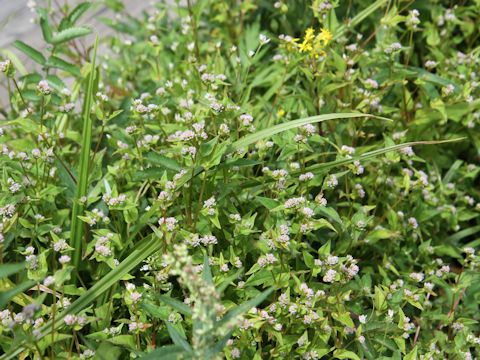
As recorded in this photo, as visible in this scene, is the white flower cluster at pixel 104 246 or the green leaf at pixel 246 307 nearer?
the green leaf at pixel 246 307

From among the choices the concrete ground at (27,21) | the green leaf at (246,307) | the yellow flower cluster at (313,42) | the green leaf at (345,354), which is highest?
the concrete ground at (27,21)

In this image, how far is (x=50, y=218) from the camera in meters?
1.60

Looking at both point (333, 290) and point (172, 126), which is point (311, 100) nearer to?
point (172, 126)

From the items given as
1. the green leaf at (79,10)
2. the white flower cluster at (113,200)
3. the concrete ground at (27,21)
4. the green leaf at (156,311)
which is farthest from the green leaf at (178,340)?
the concrete ground at (27,21)

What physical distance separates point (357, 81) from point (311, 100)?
0.34 m

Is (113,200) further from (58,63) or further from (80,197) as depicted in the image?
(58,63)

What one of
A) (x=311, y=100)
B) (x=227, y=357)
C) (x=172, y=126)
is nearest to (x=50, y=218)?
(x=172, y=126)

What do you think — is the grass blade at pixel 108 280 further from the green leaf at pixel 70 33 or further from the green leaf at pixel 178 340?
the green leaf at pixel 70 33

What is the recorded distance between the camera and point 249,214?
5.24 ft

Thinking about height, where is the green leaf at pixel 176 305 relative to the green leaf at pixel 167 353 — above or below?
above

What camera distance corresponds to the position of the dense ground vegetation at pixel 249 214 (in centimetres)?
141

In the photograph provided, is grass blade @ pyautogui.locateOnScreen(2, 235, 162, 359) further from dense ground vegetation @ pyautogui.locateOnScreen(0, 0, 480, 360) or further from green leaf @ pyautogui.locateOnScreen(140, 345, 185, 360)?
green leaf @ pyautogui.locateOnScreen(140, 345, 185, 360)

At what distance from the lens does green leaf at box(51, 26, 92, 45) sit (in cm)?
188

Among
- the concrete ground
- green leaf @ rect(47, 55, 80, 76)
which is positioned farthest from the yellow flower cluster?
the concrete ground
